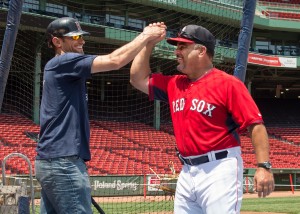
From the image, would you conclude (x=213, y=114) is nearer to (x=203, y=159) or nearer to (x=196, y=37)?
(x=203, y=159)

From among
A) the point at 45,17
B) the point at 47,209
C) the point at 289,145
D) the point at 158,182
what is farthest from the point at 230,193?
the point at 289,145

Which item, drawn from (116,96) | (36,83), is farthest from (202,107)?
(116,96)

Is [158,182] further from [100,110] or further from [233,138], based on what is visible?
[233,138]

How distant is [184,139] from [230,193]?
1.66ft

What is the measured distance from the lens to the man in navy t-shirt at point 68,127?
3.48 metres

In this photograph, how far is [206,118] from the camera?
3.61 meters

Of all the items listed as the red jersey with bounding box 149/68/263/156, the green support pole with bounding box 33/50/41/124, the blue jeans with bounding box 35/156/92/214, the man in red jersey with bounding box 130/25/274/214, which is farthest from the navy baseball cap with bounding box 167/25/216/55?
the green support pole with bounding box 33/50/41/124

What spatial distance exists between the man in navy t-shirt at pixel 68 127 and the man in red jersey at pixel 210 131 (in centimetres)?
45

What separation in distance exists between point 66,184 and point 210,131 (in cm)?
105

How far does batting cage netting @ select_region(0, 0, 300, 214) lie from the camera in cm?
1953

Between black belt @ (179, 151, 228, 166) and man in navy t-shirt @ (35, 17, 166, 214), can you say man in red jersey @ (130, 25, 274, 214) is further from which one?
man in navy t-shirt @ (35, 17, 166, 214)

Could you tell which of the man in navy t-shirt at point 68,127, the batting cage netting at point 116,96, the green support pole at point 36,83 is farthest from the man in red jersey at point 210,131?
the green support pole at point 36,83

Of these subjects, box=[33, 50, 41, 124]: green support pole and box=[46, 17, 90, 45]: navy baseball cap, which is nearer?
box=[46, 17, 90, 45]: navy baseball cap

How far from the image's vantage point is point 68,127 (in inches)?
140
